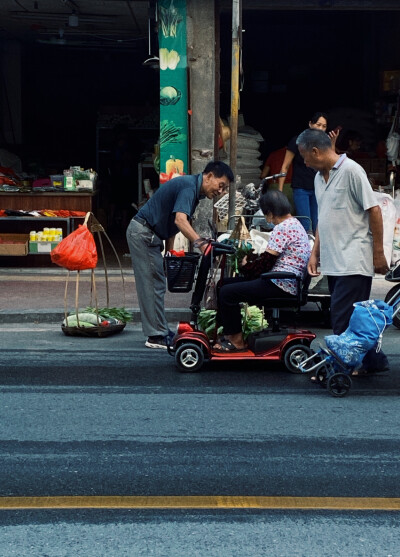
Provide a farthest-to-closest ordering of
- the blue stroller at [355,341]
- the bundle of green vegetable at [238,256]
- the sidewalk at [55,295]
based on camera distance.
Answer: the sidewalk at [55,295], the bundle of green vegetable at [238,256], the blue stroller at [355,341]

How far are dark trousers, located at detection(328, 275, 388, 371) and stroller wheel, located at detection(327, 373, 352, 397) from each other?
0.49 meters

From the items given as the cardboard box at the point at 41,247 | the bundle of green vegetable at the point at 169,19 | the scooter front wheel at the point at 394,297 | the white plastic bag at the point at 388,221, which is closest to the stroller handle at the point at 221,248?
the scooter front wheel at the point at 394,297

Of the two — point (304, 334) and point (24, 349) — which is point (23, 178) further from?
point (304, 334)

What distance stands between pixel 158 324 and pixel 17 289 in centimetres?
363

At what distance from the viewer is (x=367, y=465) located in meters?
5.38

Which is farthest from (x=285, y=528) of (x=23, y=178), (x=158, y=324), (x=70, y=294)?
(x=23, y=178)

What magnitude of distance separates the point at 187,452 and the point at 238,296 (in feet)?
7.32

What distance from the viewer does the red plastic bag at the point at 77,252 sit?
29.4 ft

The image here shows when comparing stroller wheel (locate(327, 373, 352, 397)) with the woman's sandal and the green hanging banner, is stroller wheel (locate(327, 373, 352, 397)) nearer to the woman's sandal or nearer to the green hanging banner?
the woman's sandal

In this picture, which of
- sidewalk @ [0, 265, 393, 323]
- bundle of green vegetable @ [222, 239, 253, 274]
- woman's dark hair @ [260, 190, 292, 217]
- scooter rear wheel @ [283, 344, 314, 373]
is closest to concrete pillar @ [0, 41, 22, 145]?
sidewalk @ [0, 265, 393, 323]

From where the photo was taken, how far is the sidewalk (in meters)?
10.2

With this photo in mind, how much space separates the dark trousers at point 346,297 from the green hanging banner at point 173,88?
602 cm

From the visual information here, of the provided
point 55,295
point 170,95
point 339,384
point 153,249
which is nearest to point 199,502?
point 339,384

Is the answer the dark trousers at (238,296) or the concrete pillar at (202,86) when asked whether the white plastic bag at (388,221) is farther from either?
the dark trousers at (238,296)
